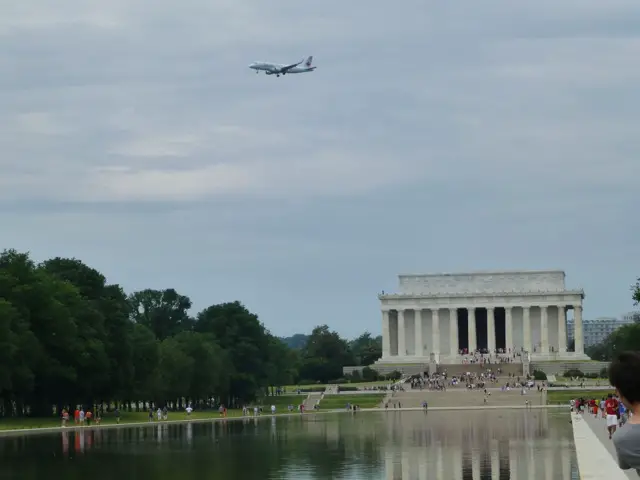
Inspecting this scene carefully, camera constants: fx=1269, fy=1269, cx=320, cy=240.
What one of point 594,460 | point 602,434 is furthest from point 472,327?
point 594,460

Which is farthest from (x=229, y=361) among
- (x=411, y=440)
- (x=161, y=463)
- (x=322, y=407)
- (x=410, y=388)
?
(x=161, y=463)

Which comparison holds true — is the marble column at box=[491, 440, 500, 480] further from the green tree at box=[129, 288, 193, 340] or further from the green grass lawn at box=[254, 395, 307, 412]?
the green tree at box=[129, 288, 193, 340]

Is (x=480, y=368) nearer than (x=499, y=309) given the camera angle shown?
Yes

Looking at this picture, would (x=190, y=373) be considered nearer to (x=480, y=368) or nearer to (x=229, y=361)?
(x=229, y=361)

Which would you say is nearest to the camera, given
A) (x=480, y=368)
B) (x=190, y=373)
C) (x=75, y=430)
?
(x=75, y=430)

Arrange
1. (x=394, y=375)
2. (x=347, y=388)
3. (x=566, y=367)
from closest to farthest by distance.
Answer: (x=347, y=388), (x=394, y=375), (x=566, y=367)

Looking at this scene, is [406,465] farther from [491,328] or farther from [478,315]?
[478,315]

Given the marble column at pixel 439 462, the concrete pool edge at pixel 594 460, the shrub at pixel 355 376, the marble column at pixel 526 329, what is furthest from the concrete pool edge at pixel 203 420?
the marble column at pixel 526 329
